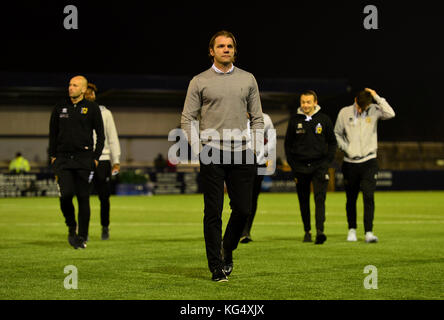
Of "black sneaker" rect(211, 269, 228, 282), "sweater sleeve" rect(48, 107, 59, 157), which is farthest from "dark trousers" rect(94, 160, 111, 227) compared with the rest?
"black sneaker" rect(211, 269, 228, 282)

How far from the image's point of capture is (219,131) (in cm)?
716

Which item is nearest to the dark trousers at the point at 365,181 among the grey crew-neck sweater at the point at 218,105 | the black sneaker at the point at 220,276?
the grey crew-neck sweater at the point at 218,105

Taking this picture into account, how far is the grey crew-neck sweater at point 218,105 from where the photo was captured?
7.15 metres

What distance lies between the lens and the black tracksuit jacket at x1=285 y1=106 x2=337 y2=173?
11289mm

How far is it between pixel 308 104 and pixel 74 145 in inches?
135

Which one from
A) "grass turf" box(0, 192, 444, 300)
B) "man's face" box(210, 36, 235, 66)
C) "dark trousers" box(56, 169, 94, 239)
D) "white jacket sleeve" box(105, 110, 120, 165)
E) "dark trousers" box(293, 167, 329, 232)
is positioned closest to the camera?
"grass turf" box(0, 192, 444, 300)

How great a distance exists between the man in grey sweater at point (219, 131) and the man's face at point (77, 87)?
11.5 feet

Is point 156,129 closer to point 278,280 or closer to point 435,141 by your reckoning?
point 435,141

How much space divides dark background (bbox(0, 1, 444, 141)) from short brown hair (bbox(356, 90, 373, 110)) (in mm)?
30003

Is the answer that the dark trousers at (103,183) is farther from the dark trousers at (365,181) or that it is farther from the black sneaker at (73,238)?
the dark trousers at (365,181)

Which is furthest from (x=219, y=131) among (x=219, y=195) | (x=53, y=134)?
(x=53, y=134)

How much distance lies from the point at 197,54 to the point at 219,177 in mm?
40450

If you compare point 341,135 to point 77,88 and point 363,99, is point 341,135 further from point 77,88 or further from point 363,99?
point 77,88

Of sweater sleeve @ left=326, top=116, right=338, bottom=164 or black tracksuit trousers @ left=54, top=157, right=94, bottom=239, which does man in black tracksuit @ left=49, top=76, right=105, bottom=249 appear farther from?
sweater sleeve @ left=326, top=116, right=338, bottom=164
